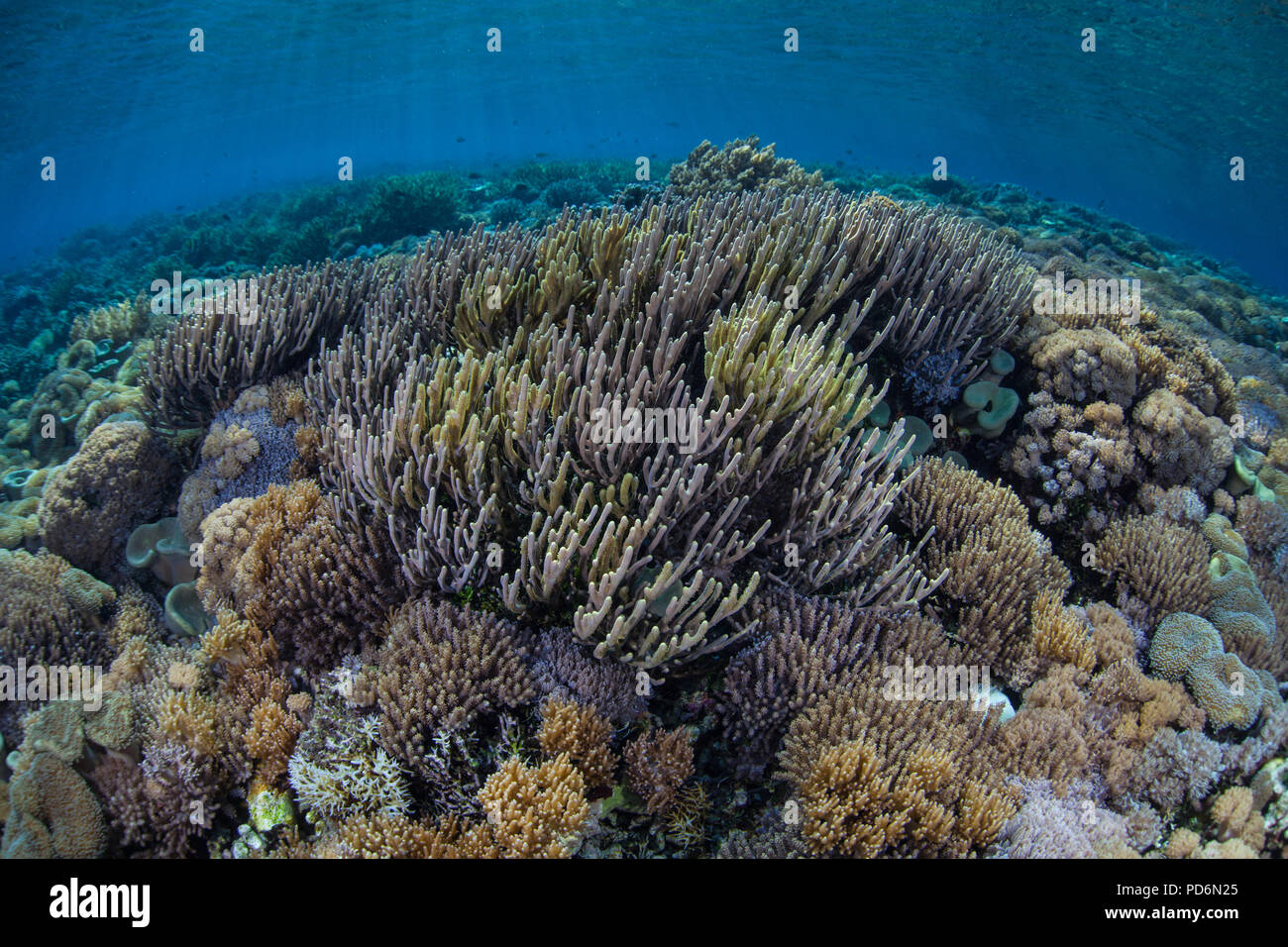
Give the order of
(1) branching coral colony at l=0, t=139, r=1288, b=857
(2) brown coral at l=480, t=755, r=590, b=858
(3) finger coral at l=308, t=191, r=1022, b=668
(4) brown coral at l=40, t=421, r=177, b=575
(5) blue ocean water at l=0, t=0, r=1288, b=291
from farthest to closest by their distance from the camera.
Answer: (5) blue ocean water at l=0, t=0, r=1288, b=291 < (4) brown coral at l=40, t=421, r=177, b=575 < (3) finger coral at l=308, t=191, r=1022, b=668 < (1) branching coral colony at l=0, t=139, r=1288, b=857 < (2) brown coral at l=480, t=755, r=590, b=858

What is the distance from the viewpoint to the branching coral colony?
9.95 feet

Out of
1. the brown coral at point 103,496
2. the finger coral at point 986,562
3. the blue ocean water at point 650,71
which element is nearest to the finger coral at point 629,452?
the finger coral at point 986,562

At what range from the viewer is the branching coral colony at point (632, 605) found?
303cm

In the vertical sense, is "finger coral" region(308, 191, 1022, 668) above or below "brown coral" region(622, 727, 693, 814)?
above

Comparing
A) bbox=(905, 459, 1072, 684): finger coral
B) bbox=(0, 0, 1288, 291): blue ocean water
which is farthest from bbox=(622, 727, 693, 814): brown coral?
bbox=(0, 0, 1288, 291): blue ocean water

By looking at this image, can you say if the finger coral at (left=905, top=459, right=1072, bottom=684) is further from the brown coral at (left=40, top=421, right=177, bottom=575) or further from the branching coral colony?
the brown coral at (left=40, top=421, right=177, bottom=575)

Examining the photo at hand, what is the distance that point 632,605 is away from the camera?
3.16m

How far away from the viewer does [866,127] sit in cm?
10100

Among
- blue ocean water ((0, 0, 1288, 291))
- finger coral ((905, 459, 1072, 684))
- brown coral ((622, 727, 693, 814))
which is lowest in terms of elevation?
brown coral ((622, 727, 693, 814))

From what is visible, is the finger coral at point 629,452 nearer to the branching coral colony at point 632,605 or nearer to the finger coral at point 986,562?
the branching coral colony at point 632,605

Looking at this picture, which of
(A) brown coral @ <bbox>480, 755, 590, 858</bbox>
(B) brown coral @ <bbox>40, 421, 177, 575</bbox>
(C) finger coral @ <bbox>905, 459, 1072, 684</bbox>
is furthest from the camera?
(B) brown coral @ <bbox>40, 421, 177, 575</bbox>

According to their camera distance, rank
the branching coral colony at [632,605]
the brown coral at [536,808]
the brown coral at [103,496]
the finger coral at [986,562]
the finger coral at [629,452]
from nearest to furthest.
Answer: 1. the brown coral at [536,808]
2. the branching coral colony at [632,605]
3. the finger coral at [629,452]
4. the finger coral at [986,562]
5. the brown coral at [103,496]

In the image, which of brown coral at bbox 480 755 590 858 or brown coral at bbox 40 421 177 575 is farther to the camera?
brown coral at bbox 40 421 177 575
